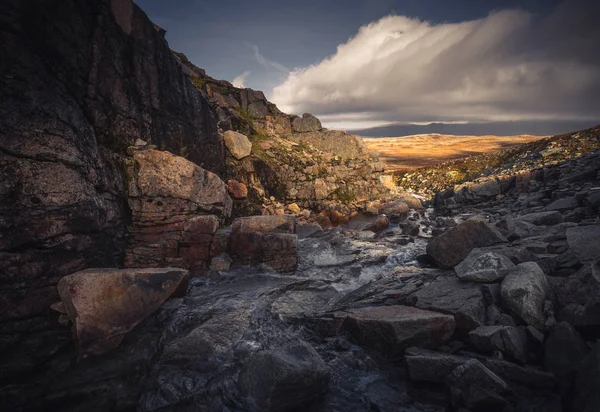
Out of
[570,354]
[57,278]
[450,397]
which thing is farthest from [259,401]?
[57,278]

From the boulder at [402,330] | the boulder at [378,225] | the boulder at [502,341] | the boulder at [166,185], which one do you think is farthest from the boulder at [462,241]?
the boulder at [378,225]

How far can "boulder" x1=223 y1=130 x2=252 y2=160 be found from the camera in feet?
73.3

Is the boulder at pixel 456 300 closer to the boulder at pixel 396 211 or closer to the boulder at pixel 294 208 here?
the boulder at pixel 294 208

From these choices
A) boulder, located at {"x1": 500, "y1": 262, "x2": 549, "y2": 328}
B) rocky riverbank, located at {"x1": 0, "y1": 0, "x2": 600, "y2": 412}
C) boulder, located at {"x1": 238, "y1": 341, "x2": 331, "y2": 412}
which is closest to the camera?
boulder, located at {"x1": 238, "y1": 341, "x2": 331, "y2": 412}

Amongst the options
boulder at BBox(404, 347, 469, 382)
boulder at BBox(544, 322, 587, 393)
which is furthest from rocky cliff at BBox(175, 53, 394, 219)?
boulder at BBox(544, 322, 587, 393)

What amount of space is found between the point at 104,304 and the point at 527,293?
10.2 metres

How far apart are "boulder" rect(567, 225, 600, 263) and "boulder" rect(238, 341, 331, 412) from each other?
679cm

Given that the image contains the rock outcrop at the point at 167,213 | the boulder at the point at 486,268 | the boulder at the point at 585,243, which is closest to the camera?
the boulder at the point at 585,243

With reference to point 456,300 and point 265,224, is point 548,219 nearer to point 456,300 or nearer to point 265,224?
point 456,300

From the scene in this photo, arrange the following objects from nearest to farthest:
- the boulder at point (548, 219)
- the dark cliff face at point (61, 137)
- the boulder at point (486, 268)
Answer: the boulder at point (486, 268) < the dark cliff face at point (61, 137) < the boulder at point (548, 219)

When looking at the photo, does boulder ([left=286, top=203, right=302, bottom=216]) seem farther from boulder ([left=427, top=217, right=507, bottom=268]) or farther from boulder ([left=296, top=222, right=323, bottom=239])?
boulder ([left=427, top=217, right=507, bottom=268])

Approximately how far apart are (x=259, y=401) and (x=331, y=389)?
152 centimetres

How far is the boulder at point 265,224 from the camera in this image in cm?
1377

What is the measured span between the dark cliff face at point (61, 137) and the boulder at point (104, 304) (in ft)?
3.49
